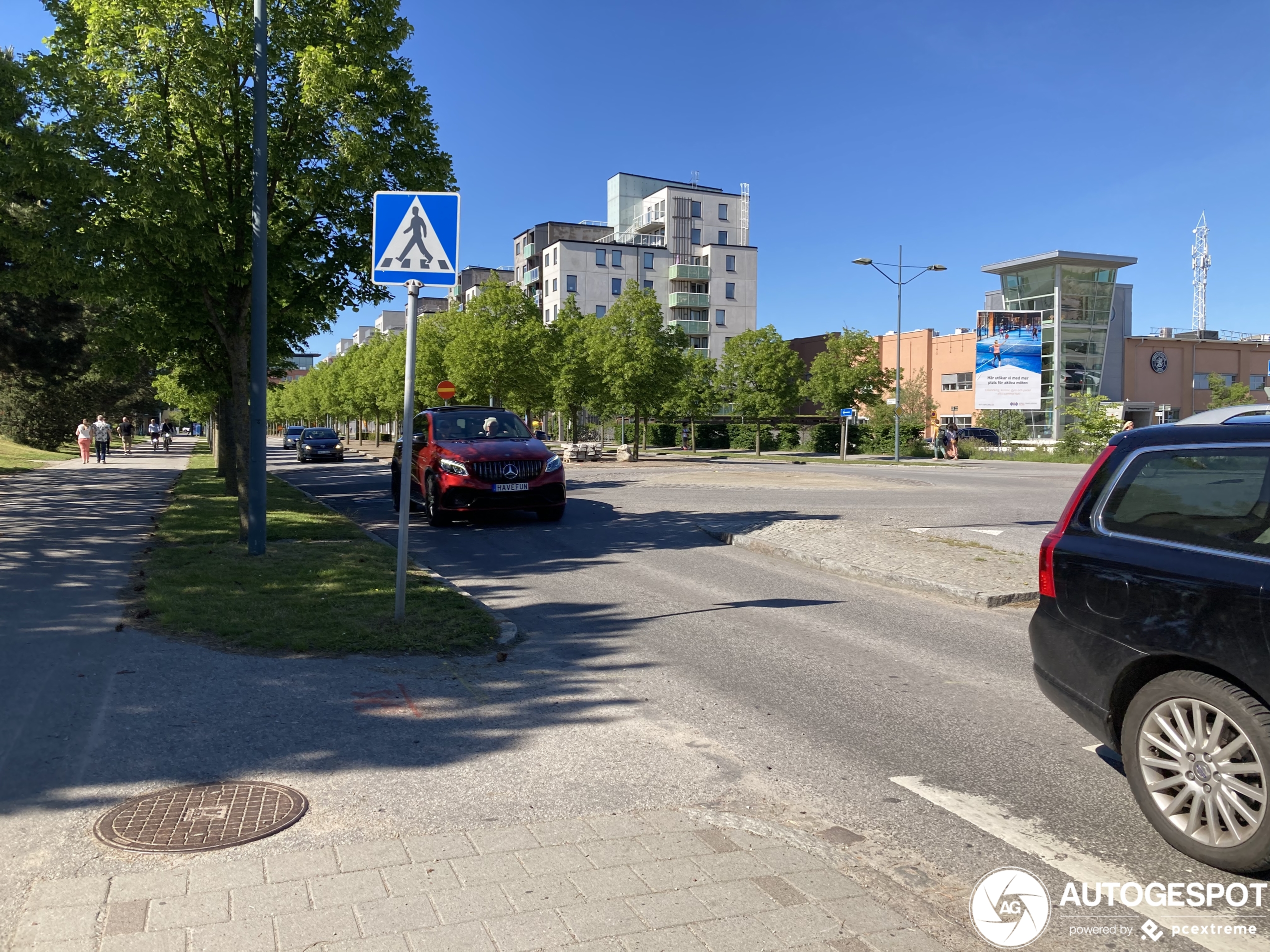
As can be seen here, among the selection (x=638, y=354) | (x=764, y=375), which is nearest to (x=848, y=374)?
(x=764, y=375)

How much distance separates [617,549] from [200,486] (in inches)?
514

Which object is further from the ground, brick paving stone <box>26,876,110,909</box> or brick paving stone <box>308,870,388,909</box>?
brick paving stone <box>308,870,388,909</box>

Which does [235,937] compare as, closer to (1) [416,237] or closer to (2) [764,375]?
(1) [416,237]

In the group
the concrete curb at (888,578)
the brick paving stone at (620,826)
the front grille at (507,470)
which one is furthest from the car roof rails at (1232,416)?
the front grille at (507,470)

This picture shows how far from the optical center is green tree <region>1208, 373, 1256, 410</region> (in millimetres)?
69794

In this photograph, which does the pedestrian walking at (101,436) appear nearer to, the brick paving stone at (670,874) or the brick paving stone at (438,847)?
the brick paving stone at (438,847)

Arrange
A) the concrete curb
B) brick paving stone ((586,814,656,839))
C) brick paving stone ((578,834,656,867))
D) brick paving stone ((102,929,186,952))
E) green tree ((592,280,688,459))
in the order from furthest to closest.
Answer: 1. green tree ((592,280,688,459))
2. the concrete curb
3. brick paving stone ((586,814,656,839))
4. brick paving stone ((578,834,656,867))
5. brick paving stone ((102,929,186,952))

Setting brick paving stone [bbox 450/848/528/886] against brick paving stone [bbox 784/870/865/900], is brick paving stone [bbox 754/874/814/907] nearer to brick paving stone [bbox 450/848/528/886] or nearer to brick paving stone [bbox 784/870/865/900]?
brick paving stone [bbox 784/870/865/900]

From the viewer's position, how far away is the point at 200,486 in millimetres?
21391

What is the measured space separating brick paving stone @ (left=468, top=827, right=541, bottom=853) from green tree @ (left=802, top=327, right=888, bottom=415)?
169ft

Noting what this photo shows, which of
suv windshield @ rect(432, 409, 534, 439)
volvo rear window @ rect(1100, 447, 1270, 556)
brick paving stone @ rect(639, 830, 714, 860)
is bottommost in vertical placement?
brick paving stone @ rect(639, 830, 714, 860)

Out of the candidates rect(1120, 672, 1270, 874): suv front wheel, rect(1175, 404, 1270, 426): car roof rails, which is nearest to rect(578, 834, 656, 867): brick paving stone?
rect(1120, 672, 1270, 874): suv front wheel

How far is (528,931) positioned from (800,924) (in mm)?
852

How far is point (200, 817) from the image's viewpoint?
379 cm
